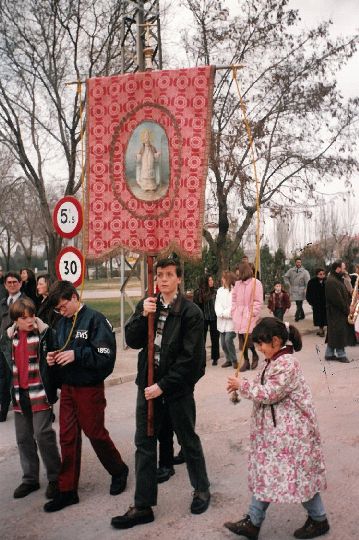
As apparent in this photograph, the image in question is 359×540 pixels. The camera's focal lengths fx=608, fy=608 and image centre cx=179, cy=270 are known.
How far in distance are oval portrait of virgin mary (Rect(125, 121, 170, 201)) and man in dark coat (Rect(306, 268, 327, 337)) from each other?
10.1 meters

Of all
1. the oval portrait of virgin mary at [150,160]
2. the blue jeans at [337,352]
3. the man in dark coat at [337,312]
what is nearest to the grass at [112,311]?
the blue jeans at [337,352]

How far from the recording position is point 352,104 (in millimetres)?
17547

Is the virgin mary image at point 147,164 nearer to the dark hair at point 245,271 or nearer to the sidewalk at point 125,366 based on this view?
the dark hair at point 245,271

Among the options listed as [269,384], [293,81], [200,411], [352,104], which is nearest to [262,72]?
[293,81]

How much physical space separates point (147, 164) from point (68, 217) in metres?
3.71

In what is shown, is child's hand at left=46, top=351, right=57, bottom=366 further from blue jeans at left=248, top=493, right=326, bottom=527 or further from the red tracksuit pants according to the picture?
blue jeans at left=248, top=493, right=326, bottom=527

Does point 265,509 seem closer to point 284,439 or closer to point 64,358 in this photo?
point 284,439

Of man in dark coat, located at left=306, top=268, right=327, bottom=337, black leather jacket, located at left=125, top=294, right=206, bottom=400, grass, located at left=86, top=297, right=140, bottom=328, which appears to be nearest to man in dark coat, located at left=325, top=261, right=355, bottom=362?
man in dark coat, located at left=306, top=268, right=327, bottom=337

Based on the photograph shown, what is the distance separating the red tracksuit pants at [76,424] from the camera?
179 inches

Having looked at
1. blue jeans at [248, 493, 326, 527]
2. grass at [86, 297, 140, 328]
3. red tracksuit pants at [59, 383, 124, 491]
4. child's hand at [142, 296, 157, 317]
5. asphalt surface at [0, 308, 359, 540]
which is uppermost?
child's hand at [142, 296, 157, 317]

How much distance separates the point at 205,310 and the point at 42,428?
6.16 m

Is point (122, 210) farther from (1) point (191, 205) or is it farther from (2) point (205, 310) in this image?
(2) point (205, 310)

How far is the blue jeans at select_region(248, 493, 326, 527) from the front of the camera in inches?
150

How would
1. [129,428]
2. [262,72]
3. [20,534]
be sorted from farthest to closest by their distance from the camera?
[262,72] < [129,428] < [20,534]
